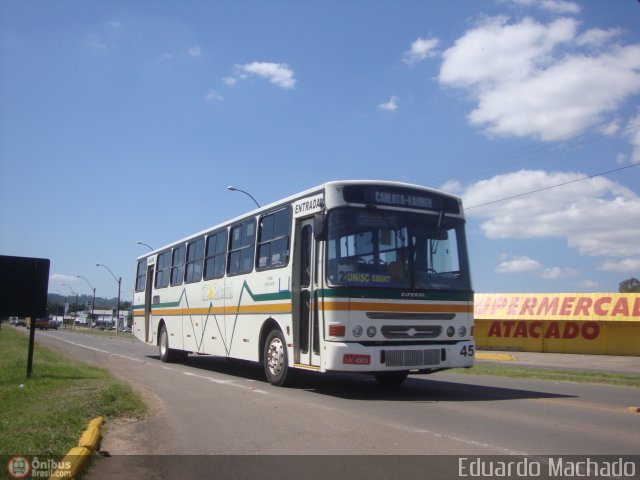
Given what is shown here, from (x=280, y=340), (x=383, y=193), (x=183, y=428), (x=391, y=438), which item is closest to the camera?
(x=391, y=438)

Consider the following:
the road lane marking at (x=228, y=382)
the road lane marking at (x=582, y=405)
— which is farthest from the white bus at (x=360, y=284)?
the road lane marking at (x=582, y=405)

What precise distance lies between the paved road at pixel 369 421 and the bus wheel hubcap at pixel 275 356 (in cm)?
47

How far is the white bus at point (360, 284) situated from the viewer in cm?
1014

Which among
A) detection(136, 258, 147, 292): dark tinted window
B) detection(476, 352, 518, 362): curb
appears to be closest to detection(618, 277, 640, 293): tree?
detection(476, 352, 518, 362): curb

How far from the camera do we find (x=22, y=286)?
13.4 metres

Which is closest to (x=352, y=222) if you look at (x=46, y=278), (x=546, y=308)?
(x=46, y=278)

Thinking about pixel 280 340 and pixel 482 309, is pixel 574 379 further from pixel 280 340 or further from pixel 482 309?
pixel 482 309

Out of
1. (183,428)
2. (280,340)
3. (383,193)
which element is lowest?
(183,428)

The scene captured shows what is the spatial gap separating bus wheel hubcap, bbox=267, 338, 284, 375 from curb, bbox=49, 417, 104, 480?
513 cm

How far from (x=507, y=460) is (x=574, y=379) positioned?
1081cm

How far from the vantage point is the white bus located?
10.1 metres

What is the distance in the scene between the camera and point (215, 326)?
15.5 m

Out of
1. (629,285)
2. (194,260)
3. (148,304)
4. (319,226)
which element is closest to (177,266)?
(194,260)

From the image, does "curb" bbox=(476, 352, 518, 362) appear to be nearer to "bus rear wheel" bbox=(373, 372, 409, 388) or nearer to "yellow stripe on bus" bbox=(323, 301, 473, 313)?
"bus rear wheel" bbox=(373, 372, 409, 388)
